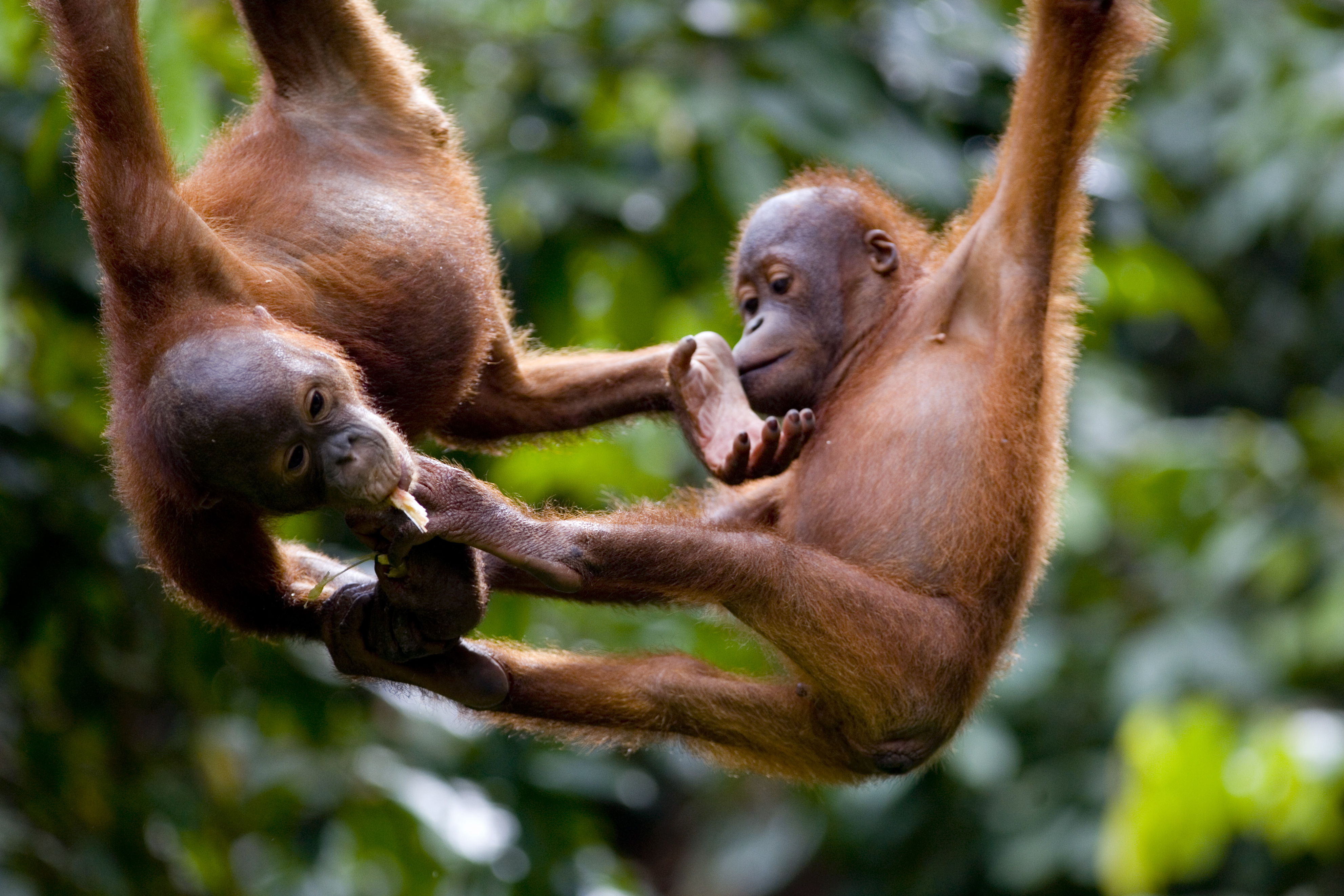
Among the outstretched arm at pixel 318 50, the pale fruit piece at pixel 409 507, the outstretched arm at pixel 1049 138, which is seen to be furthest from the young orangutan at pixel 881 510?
the outstretched arm at pixel 318 50

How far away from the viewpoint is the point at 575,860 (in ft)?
16.1

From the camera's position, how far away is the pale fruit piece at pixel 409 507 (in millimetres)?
2090

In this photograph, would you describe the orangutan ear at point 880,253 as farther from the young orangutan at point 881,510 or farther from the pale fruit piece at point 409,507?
the pale fruit piece at point 409,507

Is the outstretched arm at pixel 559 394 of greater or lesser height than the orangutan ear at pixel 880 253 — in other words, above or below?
below

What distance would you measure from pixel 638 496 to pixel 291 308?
2.08m

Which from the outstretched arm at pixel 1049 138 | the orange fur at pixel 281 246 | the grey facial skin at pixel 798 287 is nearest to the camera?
the orange fur at pixel 281 246

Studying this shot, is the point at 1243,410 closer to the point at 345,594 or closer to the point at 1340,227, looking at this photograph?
the point at 1340,227

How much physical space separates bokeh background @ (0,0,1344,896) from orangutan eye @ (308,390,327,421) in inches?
39.4

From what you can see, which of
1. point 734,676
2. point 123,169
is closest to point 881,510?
point 734,676

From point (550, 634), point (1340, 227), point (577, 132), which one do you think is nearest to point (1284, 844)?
point (1340, 227)

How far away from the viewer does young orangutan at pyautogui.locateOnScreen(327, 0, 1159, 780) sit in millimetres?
2629

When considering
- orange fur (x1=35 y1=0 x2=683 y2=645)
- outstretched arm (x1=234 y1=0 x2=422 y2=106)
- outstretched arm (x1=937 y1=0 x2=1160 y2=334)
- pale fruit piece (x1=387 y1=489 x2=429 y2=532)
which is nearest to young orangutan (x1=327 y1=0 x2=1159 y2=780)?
outstretched arm (x1=937 y1=0 x2=1160 y2=334)

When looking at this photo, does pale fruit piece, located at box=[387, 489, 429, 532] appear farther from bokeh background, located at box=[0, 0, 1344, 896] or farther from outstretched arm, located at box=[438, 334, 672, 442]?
bokeh background, located at box=[0, 0, 1344, 896]

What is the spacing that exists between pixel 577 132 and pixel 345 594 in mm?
2283
